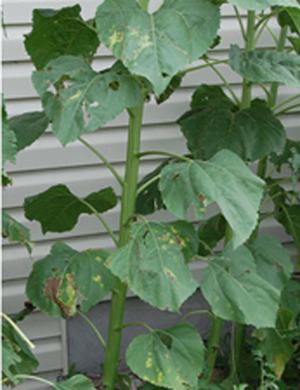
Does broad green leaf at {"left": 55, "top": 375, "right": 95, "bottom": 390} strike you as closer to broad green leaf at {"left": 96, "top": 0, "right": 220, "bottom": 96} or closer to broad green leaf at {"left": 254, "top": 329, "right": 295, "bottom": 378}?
broad green leaf at {"left": 96, "top": 0, "right": 220, "bottom": 96}

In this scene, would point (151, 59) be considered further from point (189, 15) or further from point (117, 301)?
point (117, 301)

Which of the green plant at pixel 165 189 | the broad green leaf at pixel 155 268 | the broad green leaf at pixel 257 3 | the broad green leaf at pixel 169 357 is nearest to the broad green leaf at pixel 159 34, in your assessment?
the green plant at pixel 165 189

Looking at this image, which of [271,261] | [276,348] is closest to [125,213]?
[271,261]

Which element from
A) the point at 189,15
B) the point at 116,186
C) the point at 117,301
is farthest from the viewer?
the point at 116,186

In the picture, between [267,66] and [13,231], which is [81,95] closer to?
[13,231]

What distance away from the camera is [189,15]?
203 centimetres

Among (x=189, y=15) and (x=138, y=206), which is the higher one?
(x=189, y=15)

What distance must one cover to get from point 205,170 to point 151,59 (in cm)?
43

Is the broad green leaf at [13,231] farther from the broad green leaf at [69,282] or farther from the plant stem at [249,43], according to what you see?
the plant stem at [249,43]

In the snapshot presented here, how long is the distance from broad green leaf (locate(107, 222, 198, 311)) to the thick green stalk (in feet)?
0.81

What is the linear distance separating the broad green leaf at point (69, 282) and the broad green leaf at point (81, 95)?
1.83 feet


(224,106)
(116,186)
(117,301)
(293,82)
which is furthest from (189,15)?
(116,186)

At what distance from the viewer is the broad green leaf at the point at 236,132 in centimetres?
259

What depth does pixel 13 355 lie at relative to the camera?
166cm
